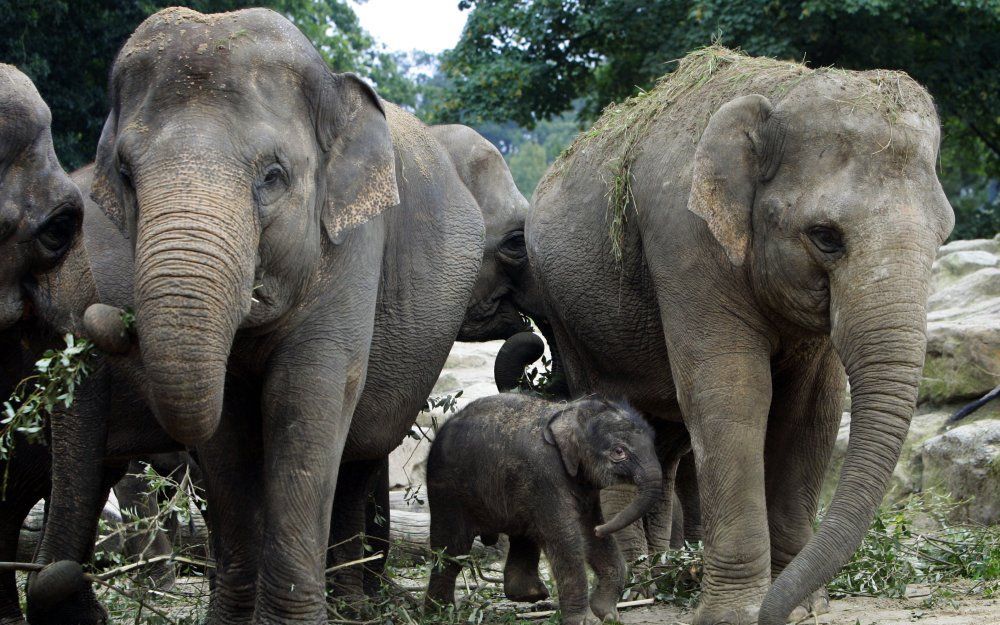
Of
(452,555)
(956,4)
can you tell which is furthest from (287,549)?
(956,4)

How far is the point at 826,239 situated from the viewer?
5.79m

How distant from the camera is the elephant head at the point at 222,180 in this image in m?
4.59

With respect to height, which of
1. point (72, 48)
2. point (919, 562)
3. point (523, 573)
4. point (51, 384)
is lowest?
point (919, 562)

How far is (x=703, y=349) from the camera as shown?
620cm

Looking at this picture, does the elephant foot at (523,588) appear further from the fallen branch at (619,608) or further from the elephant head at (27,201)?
the elephant head at (27,201)

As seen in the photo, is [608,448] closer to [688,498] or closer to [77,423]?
[77,423]

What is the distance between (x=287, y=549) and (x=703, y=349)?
6.33 feet

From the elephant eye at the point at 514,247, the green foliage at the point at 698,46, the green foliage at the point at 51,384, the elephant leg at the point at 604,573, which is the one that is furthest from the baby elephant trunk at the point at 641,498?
the green foliage at the point at 698,46

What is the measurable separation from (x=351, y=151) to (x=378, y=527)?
2.50 m

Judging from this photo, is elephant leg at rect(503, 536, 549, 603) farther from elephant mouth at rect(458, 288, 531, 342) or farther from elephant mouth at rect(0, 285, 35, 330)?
elephant mouth at rect(0, 285, 35, 330)

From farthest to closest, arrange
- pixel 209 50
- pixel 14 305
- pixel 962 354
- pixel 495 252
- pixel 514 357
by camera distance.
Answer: pixel 962 354 → pixel 495 252 → pixel 514 357 → pixel 14 305 → pixel 209 50

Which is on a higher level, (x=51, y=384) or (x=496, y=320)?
(x=496, y=320)

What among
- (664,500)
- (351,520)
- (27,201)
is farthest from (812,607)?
(27,201)

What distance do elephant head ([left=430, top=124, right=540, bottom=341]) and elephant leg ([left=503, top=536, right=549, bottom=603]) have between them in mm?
2122
